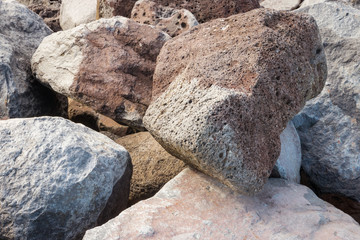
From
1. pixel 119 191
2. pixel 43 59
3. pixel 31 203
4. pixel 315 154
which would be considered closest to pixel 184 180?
pixel 119 191

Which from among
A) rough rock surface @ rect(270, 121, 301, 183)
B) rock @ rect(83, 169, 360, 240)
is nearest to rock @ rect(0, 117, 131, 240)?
rock @ rect(83, 169, 360, 240)

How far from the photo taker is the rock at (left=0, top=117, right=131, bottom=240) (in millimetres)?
1744

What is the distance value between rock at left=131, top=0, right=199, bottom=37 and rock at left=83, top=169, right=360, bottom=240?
123cm

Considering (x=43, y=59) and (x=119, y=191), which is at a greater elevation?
(x=43, y=59)

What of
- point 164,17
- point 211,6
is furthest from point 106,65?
point 211,6

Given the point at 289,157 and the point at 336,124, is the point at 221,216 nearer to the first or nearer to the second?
the point at 289,157

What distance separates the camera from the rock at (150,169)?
227 centimetres

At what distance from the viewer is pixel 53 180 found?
5.79ft

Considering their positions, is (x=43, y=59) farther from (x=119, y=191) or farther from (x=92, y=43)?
(x=119, y=191)

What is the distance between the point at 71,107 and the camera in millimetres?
3029

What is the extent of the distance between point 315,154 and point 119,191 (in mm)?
1256

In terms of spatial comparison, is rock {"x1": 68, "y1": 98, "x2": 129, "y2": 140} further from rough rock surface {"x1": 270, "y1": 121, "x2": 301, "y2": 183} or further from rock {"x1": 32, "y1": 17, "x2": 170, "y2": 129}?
rough rock surface {"x1": 270, "y1": 121, "x2": 301, "y2": 183}

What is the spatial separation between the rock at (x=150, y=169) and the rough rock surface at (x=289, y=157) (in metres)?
0.51

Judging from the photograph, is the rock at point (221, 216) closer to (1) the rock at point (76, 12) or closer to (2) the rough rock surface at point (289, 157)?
(2) the rough rock surface at point (289, 157)
